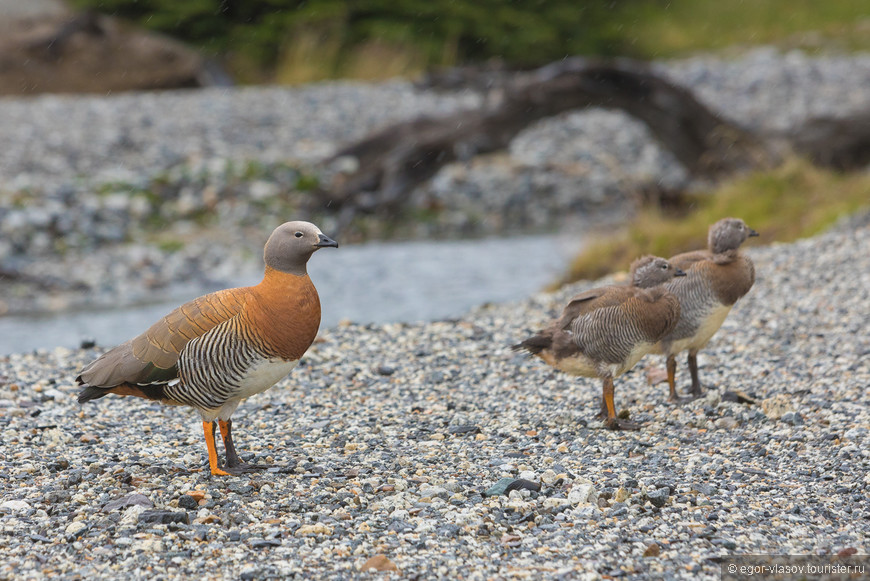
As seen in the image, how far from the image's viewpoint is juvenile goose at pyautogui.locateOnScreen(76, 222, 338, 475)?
5.00 m

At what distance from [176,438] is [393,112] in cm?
1371

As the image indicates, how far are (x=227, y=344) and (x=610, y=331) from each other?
2317 millimetres

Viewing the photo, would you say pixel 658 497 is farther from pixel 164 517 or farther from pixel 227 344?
pixel 164 517

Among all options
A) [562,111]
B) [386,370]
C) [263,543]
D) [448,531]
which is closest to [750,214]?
[562,111]

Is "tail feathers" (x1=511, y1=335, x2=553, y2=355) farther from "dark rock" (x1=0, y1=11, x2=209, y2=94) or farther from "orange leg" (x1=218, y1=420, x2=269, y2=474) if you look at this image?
"dark rock" (x1=0, y1=11, x2=209, y2=94)

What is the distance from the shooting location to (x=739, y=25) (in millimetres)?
31344

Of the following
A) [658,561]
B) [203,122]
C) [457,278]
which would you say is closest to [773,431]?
[658,561]

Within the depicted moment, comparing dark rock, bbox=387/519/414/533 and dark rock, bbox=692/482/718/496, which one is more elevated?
dark rock, bbox=692/482/718/496

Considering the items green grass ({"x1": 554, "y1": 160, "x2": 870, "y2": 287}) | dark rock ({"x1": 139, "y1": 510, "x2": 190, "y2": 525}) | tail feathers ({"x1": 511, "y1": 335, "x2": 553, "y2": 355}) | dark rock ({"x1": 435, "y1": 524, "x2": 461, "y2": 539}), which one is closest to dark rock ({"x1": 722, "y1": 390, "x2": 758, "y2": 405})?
tail feathers ({"x1": 511, "y1": 335, "x2": 553, "y2": 355})

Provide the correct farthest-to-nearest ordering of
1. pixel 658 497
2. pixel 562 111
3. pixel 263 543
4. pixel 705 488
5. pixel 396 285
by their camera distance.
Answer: pixel 562 111 → pixel 396 285 → pixel 705 488 → pixel 658 497 → pixel 263 543

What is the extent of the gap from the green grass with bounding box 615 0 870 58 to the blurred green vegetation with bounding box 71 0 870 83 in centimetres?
7

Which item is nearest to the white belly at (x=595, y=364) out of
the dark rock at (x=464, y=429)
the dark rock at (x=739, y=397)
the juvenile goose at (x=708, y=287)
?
the juvenile goose at (x=708, y=287)

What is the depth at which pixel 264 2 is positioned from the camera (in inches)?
1019

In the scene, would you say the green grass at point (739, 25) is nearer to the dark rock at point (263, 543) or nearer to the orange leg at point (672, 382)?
the orange leg at point (672, 382)
